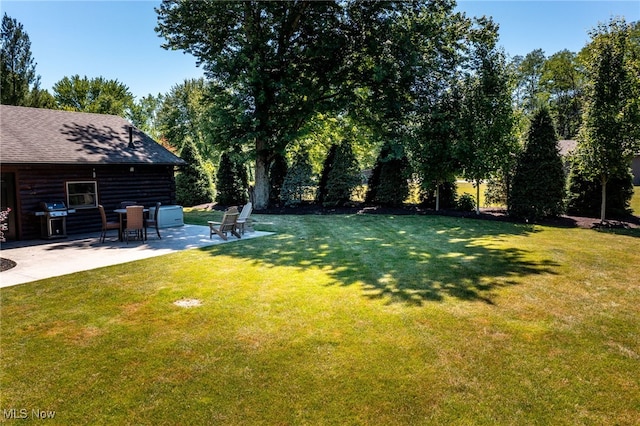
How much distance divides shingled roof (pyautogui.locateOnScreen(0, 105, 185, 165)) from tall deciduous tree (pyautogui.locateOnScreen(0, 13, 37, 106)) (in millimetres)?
17571

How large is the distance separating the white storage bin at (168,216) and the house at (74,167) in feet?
5.29

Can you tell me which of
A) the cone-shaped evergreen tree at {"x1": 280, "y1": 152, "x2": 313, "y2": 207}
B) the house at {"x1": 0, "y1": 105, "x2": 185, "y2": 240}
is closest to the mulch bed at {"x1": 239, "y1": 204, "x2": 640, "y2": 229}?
the cone-shaped evergreen tree at {"x1": 280, "y1": 152, "x2": 313, "y2": 207}

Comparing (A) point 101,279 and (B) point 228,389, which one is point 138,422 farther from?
(A) point 101,279

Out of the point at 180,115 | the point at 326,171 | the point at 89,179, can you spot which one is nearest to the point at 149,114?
the point at 180,115

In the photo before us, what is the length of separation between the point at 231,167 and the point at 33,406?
67.0ft

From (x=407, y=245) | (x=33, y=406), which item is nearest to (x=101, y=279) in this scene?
(x=33, y=406)

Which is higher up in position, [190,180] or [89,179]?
[190,180]

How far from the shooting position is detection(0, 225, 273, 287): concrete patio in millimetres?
8180

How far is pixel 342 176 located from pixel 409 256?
10800 millimetres

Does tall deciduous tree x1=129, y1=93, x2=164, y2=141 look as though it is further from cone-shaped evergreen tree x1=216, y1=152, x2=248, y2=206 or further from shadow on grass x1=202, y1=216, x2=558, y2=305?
shadow on grass x1=202, y1=216, x2=558, y2=305

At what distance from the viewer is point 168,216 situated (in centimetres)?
1457

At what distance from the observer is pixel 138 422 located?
3385 millimetres

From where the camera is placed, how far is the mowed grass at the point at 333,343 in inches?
141

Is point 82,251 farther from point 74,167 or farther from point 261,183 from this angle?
point 261,183
